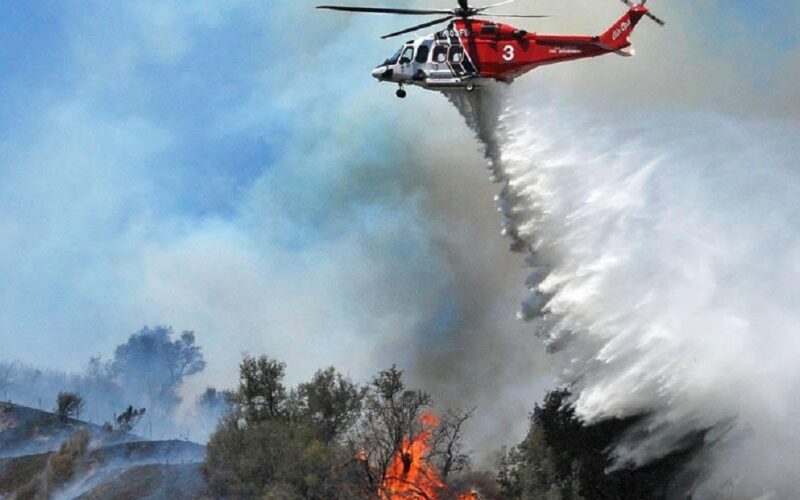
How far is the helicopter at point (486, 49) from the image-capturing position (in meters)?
48.8

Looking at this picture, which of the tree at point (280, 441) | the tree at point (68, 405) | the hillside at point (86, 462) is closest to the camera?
the tree at point (280, 441)

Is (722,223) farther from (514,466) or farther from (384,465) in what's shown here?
(384,465)

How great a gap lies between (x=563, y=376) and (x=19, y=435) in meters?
61.9

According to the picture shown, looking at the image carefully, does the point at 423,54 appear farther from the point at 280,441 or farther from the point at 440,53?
the point at 280,441

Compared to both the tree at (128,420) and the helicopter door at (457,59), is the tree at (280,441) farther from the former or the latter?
the tree at (128,420)

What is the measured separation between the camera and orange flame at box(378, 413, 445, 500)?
58.8 metres

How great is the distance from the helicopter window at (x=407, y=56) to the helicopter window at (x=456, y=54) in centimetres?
210

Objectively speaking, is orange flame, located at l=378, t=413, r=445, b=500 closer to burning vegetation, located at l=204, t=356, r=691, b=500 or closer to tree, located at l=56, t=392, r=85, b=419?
burning vegetation, located at l=204, t=356, r=691, b=500

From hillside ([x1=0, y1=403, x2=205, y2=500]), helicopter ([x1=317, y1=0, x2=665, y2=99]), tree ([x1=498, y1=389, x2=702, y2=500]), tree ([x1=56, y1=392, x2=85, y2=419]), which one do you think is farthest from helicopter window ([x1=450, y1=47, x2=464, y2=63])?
tree ([x1=56, y1=392, x2=85, y2=419])

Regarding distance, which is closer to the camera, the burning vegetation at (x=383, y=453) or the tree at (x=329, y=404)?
the burning vegetation at (x=383, y=453)

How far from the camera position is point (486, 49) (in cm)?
4950

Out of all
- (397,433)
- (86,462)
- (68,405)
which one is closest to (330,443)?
(397,433)

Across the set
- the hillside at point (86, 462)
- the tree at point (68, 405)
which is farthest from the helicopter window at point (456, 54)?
the tree at point (68, 405)

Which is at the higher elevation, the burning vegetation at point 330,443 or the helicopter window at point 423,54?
the helicopter window at point 423,54
